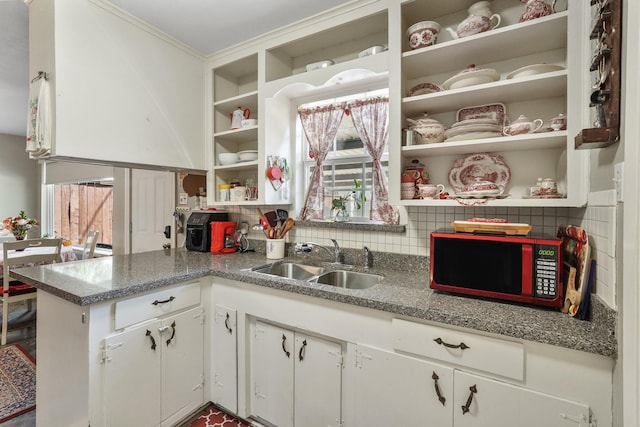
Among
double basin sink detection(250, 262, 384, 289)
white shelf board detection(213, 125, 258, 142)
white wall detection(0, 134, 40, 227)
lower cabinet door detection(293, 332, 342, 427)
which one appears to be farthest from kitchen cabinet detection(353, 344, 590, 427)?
white wall detection(0, 134, 40, 227)

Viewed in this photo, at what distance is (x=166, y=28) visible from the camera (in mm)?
1947

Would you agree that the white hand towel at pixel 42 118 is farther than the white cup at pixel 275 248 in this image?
No

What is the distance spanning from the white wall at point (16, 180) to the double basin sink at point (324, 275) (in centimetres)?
558

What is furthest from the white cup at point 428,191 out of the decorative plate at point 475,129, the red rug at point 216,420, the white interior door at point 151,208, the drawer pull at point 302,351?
the white interior door at point 151,208

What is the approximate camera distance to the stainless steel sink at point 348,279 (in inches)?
66.7

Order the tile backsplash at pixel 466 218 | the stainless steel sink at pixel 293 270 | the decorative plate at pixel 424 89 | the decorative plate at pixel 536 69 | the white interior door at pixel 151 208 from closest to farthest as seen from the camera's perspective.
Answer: the tile backsplash at pixel 466 218
the decorative plate at pixel 536 69
the decorative plate at pixel 424 89
the stainless steel sink at pixel 293 270
the white interior door at pixel 151 208

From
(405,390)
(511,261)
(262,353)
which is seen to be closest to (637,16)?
(511,261)

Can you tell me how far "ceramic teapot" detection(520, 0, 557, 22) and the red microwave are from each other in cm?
95

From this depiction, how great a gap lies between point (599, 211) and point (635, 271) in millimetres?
352

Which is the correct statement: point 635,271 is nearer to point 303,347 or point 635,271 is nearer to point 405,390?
point 405,390

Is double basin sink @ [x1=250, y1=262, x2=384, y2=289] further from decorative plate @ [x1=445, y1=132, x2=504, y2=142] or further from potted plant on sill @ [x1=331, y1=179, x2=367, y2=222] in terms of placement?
decorative plate @ [x1=445, y1=132, x2=504, y2=142]

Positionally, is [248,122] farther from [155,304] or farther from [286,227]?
[155,304]

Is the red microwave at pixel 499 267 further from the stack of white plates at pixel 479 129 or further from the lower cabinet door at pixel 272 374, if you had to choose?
the lower cabinet door at pixel 272 374

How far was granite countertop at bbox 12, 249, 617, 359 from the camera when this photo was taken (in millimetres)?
933
